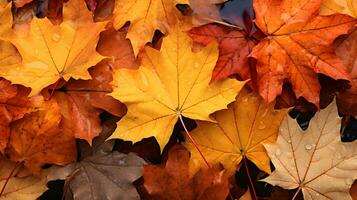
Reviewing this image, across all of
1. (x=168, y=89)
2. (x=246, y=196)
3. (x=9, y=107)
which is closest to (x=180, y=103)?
(x=168, y=89)

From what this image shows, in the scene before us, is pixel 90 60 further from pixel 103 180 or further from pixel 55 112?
pixel 103 180

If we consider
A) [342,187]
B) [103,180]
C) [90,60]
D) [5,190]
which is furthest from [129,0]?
[342,187]

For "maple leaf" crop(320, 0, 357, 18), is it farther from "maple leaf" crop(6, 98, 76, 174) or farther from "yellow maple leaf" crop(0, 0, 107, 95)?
"maple leaf" crop(6, 98, 76, 174)

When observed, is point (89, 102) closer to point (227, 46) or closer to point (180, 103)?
point (180, 103)

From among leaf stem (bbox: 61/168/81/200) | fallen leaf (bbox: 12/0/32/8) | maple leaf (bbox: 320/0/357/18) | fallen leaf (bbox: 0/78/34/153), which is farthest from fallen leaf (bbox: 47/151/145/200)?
maple leaf (bbox: 320/0/357/18)

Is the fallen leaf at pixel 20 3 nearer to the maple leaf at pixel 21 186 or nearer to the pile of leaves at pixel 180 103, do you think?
the pile of leaves at pixel 180 103

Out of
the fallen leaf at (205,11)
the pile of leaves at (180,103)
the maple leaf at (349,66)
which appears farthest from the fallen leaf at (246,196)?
the fallen leaf at (205,11)
